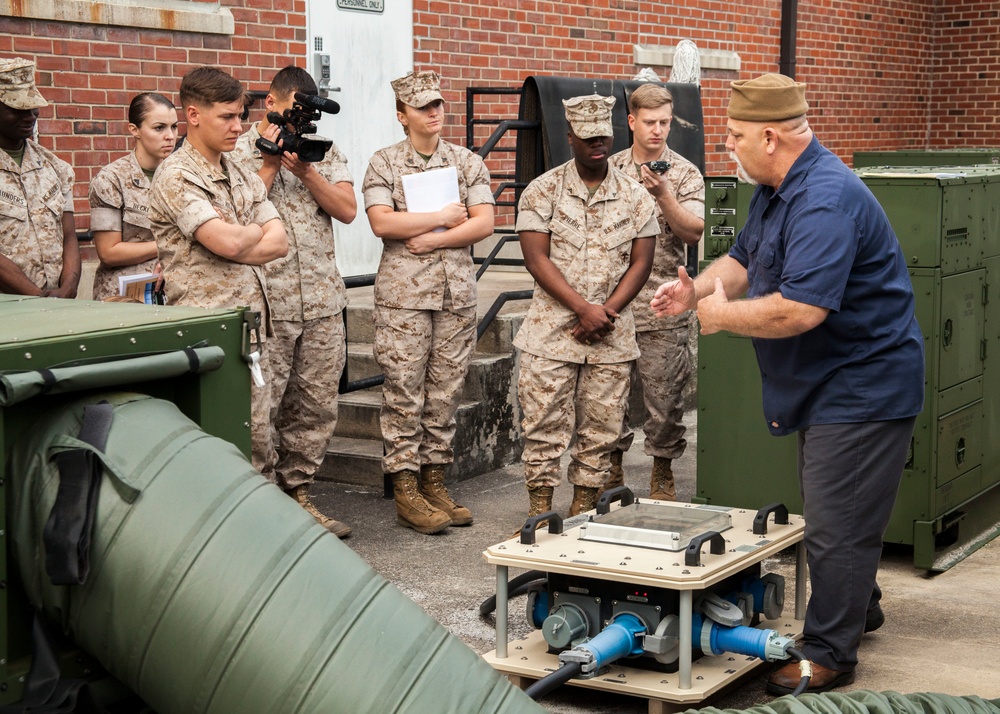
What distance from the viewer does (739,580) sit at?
3.92 metres

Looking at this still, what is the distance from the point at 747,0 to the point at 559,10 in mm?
3026

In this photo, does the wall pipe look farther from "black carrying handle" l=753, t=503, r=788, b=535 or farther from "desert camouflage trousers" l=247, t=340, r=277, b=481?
"black carrying handle" l=753, t=503, r=788, b=535

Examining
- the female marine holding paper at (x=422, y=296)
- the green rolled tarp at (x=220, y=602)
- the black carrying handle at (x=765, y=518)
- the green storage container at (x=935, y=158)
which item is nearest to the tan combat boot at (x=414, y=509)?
the female marine holding paper at (x=422, y=296)

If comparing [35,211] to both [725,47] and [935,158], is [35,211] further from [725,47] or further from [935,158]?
[725,47]

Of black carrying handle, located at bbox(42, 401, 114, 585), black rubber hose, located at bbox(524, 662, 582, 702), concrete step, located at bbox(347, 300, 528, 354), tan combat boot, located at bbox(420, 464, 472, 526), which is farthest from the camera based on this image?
concrete step, located at bbox(347, 300, 528, 354)

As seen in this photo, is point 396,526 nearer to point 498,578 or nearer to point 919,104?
point 498,578

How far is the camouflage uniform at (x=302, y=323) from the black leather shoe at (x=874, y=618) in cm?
234

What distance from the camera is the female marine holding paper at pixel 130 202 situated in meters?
5.46

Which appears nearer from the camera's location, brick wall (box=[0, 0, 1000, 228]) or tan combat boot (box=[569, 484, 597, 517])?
tan combat boot (box=[569, 484, 597, 517])

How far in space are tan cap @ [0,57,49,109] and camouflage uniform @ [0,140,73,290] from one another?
23 cm

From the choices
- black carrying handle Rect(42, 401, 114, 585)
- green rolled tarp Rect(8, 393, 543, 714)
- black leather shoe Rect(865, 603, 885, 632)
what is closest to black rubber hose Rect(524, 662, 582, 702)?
green rolled tarp Rect(8, 393, 543, 714)

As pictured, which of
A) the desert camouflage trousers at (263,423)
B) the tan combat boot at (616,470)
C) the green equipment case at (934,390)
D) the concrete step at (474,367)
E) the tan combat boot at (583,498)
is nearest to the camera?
the desert camouflage trousers at (263,423)

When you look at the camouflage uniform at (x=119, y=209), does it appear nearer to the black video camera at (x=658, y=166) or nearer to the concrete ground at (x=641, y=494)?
the concrete ground at (x=641, y=494)

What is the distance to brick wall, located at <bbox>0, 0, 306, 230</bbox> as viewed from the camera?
624 cm
